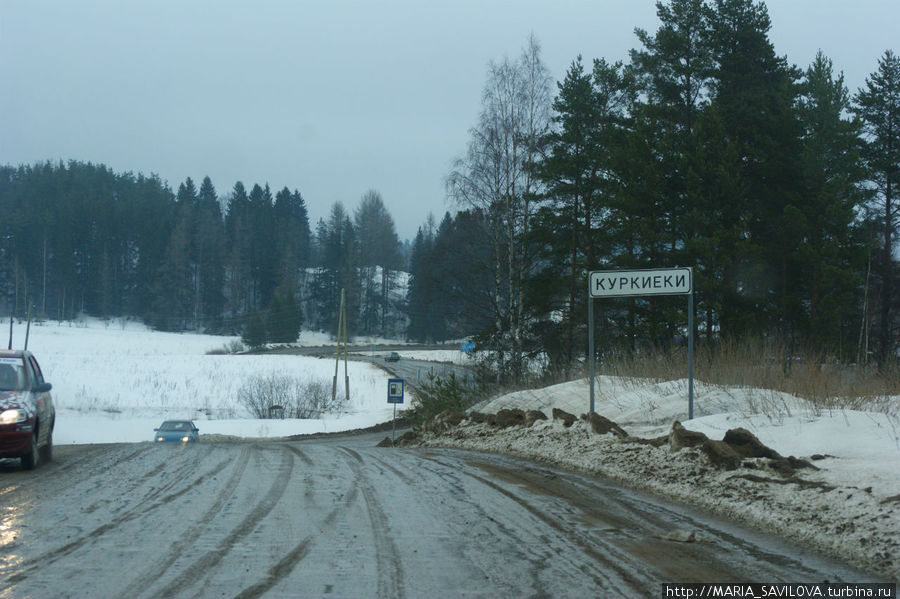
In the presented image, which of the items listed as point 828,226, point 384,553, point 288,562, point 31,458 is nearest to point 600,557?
point 384,553

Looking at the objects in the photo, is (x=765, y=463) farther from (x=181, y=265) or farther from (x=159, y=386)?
(x=181, y=265)

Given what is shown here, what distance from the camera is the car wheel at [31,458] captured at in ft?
39.1

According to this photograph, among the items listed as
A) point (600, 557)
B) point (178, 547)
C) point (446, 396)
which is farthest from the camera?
point (446, 396)

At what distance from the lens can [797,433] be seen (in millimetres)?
9992

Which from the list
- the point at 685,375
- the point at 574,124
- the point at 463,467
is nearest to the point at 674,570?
the point at 463,467

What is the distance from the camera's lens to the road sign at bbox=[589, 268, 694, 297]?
41.0 feet

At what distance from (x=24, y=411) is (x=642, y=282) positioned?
977 cm

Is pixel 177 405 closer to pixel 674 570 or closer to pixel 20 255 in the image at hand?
pixel 674 570

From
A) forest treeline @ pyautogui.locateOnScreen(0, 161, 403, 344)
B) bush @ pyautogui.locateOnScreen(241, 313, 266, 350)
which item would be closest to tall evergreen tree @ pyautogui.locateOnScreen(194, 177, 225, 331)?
forest treeline @ pyautogui.locateOnScreen(0, 161, 403, 344)

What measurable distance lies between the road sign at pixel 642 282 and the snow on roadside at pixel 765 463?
2.08 metres

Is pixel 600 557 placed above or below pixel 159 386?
A: above

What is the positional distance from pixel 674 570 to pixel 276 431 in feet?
129

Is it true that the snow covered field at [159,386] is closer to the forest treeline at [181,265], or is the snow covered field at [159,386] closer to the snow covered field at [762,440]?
the snow covered field at [762,440]

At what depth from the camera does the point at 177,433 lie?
99.5ft
